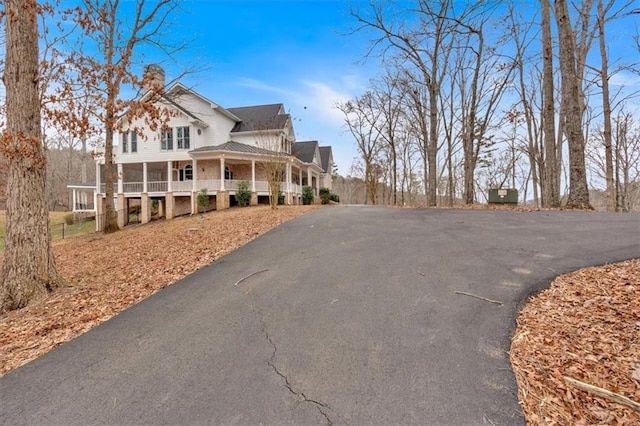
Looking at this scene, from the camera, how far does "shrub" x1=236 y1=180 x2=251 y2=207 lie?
62.5 feet

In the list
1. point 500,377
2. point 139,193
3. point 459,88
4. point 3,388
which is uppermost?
point 459,88

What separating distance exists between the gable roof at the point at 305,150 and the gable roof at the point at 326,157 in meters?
6.85

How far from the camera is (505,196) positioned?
1385 cm

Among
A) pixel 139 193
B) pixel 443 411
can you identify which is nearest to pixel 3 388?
pixel 443 411

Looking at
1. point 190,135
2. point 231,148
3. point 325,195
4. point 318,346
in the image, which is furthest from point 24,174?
point 325,195

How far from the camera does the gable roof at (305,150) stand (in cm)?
2659

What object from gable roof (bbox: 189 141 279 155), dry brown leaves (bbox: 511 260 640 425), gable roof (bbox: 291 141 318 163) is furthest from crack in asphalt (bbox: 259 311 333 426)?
gable roof (bbox: 291 141 318 163)

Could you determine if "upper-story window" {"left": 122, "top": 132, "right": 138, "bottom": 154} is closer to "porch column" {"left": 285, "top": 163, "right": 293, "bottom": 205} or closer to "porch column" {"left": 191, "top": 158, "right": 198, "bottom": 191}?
"porch column" {"left": 191, "top": 158, "right": 198, "bottom": 191}

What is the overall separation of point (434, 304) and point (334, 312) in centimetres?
123

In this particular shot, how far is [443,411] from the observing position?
7.03 ft

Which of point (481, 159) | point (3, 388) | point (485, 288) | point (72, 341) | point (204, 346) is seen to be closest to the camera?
point (3, 388)

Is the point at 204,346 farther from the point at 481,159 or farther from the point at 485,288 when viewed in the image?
the point at 481,159

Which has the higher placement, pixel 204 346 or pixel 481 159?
pixel 481 159

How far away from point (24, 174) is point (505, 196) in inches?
636
